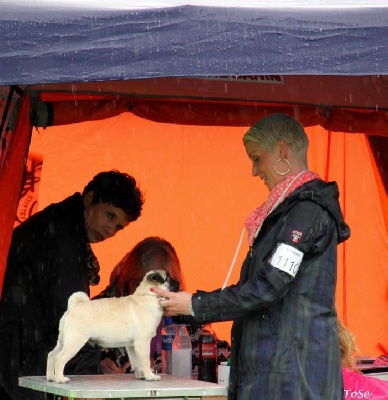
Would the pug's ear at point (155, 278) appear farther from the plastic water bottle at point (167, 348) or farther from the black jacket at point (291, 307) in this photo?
the plastic water bottle at point (167, 348)

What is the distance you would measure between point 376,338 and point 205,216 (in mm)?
1304

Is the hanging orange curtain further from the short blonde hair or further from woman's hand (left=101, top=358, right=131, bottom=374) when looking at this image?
the short blonde hair

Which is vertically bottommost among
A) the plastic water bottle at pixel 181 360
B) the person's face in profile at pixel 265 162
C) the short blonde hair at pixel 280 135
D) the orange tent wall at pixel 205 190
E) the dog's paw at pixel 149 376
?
the dog's paw at pixel 149 376

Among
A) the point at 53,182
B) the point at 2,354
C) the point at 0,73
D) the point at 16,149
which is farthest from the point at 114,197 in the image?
the point at 0,73

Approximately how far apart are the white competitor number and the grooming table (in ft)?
1.75

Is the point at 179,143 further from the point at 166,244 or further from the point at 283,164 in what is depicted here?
the point at 283,164

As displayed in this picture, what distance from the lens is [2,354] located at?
4.55m

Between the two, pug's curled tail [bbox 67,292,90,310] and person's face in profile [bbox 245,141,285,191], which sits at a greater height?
person's face in profile [bbox 245,141,285,191]

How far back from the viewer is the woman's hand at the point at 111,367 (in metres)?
4.79

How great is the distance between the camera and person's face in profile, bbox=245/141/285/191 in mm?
3531

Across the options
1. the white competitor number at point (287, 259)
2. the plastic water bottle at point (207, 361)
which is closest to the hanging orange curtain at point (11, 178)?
the plastic water bottle at point (207, 361)

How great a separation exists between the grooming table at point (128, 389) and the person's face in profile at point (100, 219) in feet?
3.35

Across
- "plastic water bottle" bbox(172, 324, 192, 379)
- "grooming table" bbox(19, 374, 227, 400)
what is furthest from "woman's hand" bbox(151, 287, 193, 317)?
"plastic water bottle" bbox(172, 324, 192, 379)

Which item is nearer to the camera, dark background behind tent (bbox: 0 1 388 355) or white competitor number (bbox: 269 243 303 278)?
white competitor number (bbox: 269 243 303 278)
